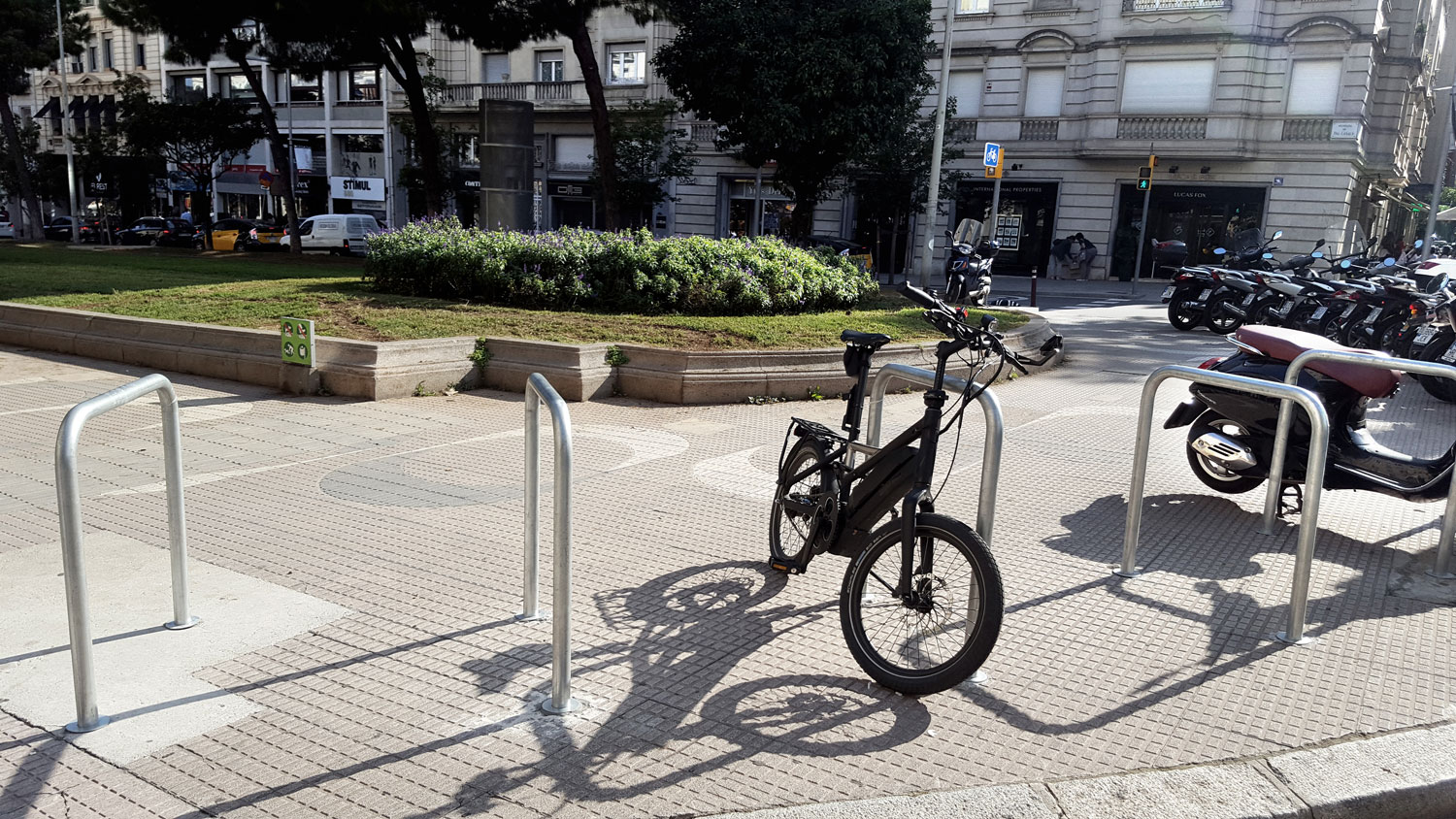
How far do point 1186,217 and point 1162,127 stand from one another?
3.07 meters

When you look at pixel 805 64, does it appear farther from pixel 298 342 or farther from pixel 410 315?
pixel 298 342

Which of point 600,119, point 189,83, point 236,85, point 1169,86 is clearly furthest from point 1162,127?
point 189,83

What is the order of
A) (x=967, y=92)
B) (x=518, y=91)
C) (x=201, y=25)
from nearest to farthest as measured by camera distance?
A: (x=201, y=25)
(x=967, y=92)
(x=518, y=91)

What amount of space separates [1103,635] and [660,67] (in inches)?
1008

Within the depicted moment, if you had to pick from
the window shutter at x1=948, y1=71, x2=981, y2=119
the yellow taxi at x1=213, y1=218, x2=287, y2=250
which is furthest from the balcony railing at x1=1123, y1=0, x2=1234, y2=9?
the yellow taxi at x1=213, y1=218, x2=287, y2=250

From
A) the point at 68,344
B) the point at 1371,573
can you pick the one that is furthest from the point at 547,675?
the point at 68,344

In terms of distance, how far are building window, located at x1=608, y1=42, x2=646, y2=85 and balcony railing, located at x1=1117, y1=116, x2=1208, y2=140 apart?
17.5m

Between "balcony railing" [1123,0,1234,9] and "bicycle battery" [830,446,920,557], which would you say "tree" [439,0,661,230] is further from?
"bicycle battery" [830,446,920,557]

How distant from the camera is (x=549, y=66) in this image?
4169cm

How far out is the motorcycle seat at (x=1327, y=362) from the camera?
233 inches

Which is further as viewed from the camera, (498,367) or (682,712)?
(498,367)

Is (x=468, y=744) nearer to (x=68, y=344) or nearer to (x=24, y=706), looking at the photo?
(x=24, y=706)

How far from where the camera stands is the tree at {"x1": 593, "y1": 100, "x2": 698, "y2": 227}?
114 feet

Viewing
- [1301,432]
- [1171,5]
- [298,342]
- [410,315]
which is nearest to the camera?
[1301,432]
